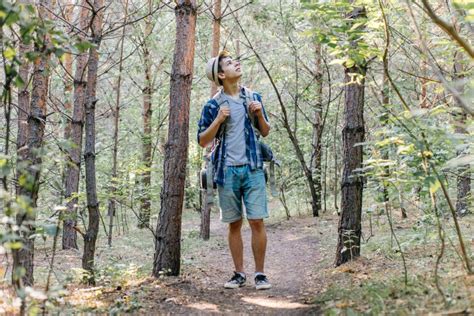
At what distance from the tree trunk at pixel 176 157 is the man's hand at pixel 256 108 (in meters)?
0.74

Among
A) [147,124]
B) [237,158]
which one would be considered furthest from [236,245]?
[147,124]

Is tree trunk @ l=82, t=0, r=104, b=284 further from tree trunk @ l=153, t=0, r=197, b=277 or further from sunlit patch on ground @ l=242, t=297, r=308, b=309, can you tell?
sunlit patch on ground @ l=242, t=297, r=308, b=309

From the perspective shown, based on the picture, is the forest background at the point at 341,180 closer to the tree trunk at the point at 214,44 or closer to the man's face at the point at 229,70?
the man's face at the point at 229,70

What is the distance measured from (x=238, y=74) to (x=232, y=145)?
2.67 feet

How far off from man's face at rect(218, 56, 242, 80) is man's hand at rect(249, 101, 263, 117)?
37cm

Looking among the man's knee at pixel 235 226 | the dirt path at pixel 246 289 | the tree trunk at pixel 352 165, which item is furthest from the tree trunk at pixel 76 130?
the tree trunk at pixel 352 165

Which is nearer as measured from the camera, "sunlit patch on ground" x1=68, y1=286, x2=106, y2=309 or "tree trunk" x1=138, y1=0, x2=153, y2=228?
"sunlit patch on ground" x1=68, y1=286, x2=106, y2=309

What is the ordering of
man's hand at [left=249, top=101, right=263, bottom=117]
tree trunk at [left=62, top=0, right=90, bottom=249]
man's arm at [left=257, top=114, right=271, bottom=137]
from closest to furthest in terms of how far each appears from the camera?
man's hand at [left=249, top=101, right=263, bottom=117] < man's arm at [left=257, top=114, right=271, bottom=137] < tree trunk at [left=62, top=0, right=90, bottom=249]

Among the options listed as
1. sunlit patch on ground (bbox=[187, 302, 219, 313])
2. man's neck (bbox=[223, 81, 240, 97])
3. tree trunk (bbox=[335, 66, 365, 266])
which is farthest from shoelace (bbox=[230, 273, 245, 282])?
man's neck (bbox=[223, 81, 240, 97])

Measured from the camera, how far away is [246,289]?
5230 millimetres

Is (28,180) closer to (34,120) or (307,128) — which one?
(34,120)

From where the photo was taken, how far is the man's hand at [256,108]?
535cm

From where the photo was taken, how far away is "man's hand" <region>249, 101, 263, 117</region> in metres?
5.35

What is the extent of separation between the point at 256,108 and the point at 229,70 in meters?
0.53
